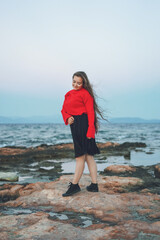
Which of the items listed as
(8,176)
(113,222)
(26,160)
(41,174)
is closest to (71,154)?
(26,160)

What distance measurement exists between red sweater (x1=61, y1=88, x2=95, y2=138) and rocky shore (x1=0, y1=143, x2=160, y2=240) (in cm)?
107

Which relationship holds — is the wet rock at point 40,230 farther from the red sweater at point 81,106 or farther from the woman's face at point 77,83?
the woman's face at point 77,83

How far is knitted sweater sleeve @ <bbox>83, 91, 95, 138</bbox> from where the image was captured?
3.64 m

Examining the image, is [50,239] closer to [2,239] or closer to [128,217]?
[2,239]

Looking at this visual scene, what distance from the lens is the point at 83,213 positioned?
3.14 m

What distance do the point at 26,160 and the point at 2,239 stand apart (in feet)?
25.3

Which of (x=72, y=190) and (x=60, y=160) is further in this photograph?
(x=60, y=160)

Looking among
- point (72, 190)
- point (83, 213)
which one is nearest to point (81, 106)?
point (72, 190)

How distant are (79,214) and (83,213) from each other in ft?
0.22

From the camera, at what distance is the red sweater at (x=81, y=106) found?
3.65 m

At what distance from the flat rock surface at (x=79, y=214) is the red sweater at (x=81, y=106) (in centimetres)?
106

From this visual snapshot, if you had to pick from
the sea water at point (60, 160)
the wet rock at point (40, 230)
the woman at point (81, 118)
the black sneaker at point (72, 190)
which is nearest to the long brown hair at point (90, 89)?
the woman at point (81, 118)

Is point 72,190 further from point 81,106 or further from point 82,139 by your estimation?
point 81,106

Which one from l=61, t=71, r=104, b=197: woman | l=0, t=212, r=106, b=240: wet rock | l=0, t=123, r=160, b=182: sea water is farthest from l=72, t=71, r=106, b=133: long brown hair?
l=0, t=123, r=160, b=182: sea water
